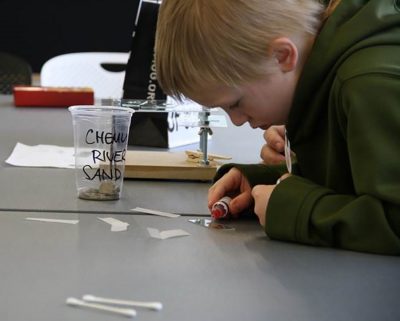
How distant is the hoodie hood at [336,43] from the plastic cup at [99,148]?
0.89ft

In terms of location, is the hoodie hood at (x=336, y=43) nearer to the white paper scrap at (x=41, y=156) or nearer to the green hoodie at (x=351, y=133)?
the green hoodie at (x=351, y=133)

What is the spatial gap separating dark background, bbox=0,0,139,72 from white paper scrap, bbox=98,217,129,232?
287cm

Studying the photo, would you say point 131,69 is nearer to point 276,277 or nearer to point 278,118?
point 278,118

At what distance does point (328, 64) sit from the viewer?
93 centimetres

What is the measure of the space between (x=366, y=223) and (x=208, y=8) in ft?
1.15

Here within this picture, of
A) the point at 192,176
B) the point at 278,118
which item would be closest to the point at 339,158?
the point at 278,118

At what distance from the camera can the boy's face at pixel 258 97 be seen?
994mm

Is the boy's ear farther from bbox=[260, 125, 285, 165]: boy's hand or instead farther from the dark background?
the dark background

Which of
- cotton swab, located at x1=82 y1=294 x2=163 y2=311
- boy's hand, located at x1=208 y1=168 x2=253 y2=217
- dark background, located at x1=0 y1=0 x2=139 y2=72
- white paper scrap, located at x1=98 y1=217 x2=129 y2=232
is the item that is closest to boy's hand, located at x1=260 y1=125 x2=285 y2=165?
boy's hand, located at x1=208 y1=168 x2=253 y2=217

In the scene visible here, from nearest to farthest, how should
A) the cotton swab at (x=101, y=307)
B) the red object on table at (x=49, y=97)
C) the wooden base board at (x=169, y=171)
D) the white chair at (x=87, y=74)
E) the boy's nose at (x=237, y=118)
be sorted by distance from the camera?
the cotton swab at (x=101, y=307) < the boy's nose at (x=237, y=118) < the wooden base board at (x=169, y=171) < the red object on table at (x=49, y=97) < the white chair at (x=87, y=74)

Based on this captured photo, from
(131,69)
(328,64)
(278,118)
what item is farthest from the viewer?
(131,69)

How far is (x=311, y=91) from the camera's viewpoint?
38.1 inches

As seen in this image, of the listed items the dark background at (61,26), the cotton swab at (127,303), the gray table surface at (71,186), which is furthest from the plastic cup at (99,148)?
the dark background at (61,26)

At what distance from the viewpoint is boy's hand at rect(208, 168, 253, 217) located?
3.31 feet
